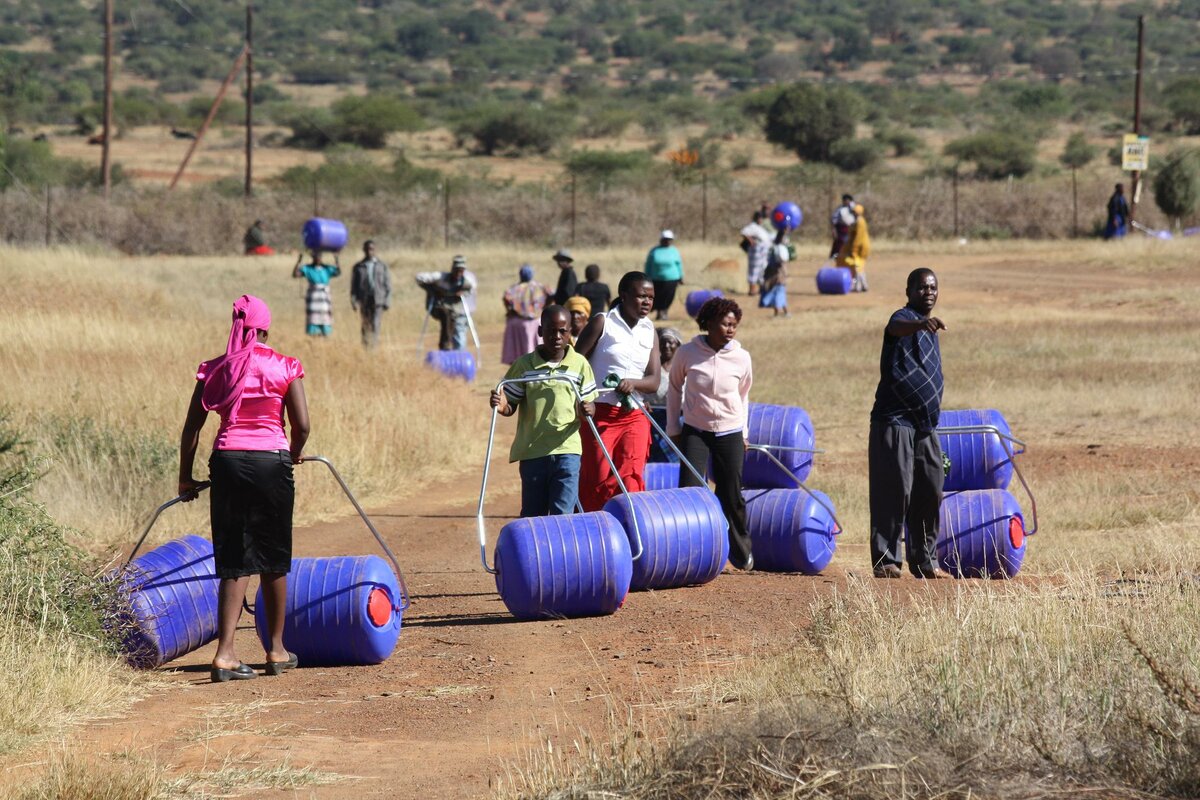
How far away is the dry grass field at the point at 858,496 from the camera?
4.95 m

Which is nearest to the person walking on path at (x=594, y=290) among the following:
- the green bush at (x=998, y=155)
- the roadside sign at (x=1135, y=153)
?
the roadside sign at (x=1135, y=153)

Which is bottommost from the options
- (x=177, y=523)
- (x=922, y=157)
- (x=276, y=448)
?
(x=177, y=523)

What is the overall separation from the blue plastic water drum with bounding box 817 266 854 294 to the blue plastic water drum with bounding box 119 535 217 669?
22168 mm

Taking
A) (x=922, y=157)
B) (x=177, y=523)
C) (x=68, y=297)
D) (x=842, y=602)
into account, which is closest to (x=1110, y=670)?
(x=842, y=602)

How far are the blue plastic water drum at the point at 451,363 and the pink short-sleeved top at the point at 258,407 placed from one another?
1105cm

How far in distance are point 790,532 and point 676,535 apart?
1.10 metres

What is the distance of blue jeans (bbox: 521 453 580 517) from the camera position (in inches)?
346

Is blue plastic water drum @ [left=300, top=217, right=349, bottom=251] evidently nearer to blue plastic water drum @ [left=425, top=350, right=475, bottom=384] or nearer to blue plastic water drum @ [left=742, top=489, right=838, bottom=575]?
blue plastic water drum @ [left=425, top=350, right=475, bottom=384]

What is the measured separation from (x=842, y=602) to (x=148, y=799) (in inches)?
132

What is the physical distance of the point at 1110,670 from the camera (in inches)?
223

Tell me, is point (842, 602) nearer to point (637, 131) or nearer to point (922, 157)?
point (922, 157)

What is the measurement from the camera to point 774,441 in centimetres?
1088

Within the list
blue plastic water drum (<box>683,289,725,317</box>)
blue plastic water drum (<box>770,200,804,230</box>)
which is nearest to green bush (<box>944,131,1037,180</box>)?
blue plastic water drum (<box>770,200,804,230</box>)

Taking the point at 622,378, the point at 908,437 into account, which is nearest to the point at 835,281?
the point at 622,378
